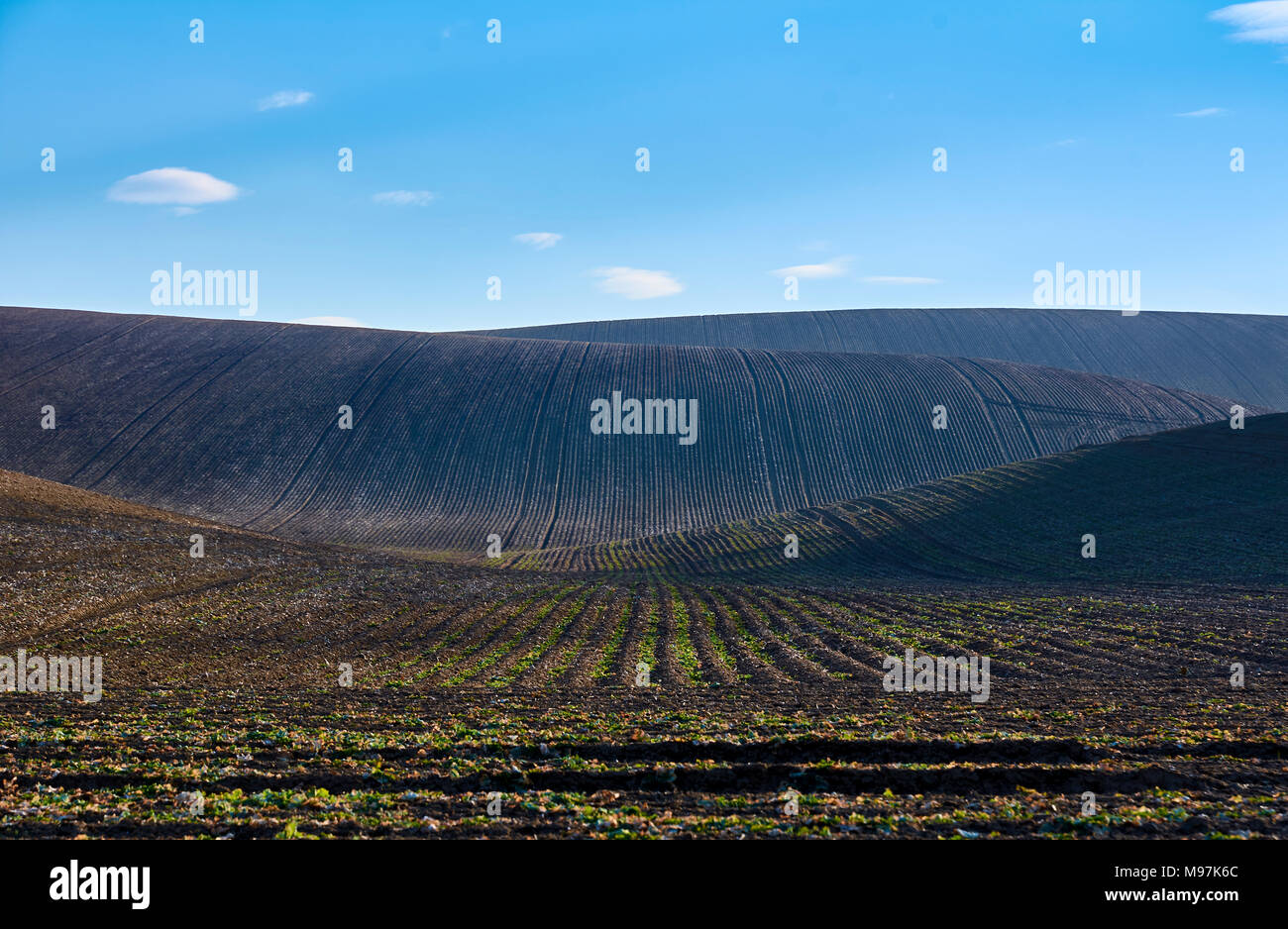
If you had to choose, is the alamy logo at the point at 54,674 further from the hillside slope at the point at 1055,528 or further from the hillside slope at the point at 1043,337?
the hillside slope at the point at 1043,337

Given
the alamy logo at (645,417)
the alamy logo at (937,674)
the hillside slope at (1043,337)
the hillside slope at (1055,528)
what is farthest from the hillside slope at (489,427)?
the alamy logo at (937,674)

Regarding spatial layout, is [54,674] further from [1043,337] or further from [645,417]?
[1043,337]

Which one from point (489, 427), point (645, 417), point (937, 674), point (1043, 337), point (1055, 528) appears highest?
point (1043, 337)

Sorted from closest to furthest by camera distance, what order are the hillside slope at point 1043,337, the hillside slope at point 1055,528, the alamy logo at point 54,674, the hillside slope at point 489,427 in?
the alamy logo at point 54,674
the hillside slope at point 1055,528
the hillside slope at point 489,427
the hillside slope at point 1043,337
